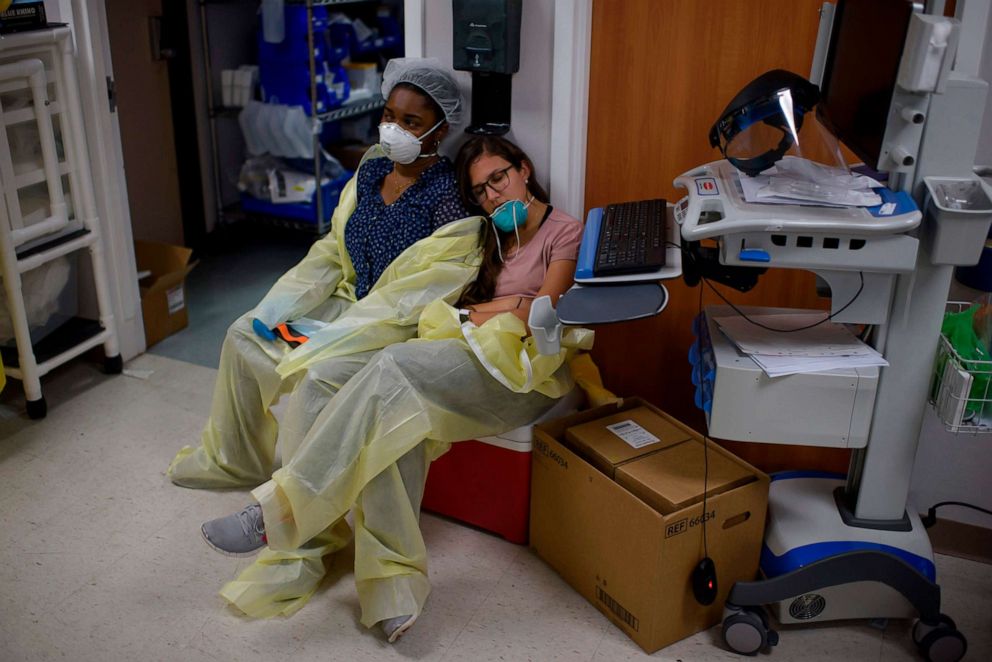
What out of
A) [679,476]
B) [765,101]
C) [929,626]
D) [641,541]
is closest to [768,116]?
[765,101]

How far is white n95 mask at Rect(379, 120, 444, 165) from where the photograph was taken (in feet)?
8.38

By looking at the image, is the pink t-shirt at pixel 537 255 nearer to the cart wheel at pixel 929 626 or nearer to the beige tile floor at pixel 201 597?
the beige tile floor at pixel 201 597

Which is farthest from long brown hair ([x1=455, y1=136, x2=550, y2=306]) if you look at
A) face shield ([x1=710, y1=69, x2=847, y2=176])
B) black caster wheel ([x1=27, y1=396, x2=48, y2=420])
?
black caster wheel ([x1=27, y1=396, x2=48, y2=420])

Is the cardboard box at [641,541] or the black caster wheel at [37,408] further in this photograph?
the black caster wheel at [37,408]

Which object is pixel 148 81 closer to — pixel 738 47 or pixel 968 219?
pixel 738 47

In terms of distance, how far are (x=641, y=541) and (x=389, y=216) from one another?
1.10 meters

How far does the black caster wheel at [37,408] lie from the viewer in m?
3.05

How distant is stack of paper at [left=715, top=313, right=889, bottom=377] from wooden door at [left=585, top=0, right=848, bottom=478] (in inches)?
13.4

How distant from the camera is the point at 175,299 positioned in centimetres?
366

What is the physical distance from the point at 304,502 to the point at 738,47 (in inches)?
58.8

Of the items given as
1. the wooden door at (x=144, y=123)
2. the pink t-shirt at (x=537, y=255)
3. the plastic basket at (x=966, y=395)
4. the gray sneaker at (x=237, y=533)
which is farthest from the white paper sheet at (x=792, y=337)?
the wooden door at (x=144, y=123)

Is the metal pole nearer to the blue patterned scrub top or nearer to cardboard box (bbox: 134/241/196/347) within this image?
cardboard box (bbox: 134/241/196/347)

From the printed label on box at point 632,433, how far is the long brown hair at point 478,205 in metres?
0.47

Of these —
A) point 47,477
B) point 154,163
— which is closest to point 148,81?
point 154,163
